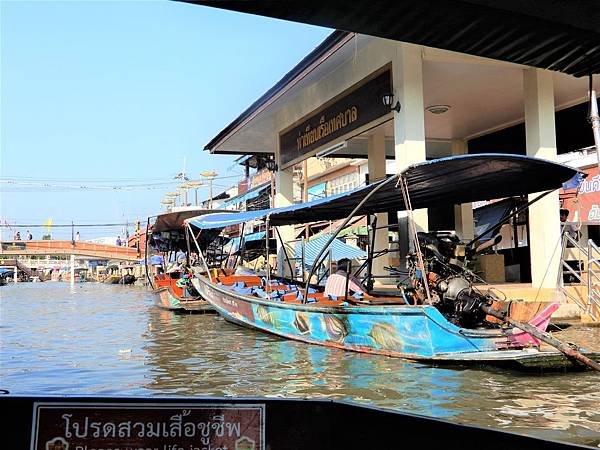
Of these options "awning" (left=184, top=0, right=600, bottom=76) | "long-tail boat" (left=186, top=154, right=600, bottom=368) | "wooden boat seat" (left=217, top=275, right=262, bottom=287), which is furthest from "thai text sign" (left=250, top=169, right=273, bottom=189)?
"awning" (left=184, top=0, right=600, bottom=76)

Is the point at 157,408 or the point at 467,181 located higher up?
the point at 467,181

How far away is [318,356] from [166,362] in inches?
85.8

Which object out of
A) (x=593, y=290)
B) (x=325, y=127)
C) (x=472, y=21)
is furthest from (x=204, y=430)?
(x=325, y=127)

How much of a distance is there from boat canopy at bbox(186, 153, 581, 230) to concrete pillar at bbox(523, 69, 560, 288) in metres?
1.82

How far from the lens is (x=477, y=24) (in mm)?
3227

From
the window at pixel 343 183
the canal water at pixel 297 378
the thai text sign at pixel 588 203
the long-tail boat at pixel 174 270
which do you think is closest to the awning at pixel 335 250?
the long-tail boat at pixel 174 270

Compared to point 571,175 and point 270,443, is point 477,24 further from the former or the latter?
point 571,175

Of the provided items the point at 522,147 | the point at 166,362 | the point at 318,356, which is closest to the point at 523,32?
the point at 318,356

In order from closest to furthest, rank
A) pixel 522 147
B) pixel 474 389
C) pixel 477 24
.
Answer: pixel 477 24 < pixel 474 389 < pixel 522 147

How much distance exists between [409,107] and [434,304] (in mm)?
3830

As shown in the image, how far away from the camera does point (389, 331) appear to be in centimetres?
748

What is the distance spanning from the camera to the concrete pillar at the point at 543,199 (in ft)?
34.7

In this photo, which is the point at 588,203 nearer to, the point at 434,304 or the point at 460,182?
the point at 460,182

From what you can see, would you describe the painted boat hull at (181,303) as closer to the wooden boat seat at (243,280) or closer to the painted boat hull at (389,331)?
the wooden boat seat at (243,280)
